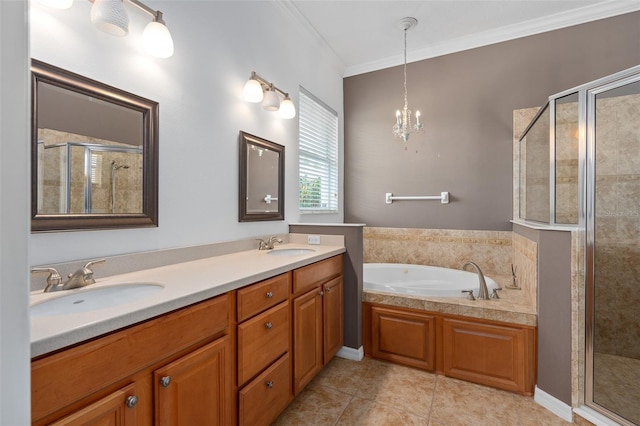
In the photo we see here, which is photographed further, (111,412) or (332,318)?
(332,318)

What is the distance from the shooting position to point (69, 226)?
1.20 metres

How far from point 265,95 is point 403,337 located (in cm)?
207

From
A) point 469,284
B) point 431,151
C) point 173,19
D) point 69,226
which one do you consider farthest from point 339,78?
point 69,226

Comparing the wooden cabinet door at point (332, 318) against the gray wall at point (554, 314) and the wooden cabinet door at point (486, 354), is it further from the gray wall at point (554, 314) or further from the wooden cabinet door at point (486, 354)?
the gray wall at point (554, 314)

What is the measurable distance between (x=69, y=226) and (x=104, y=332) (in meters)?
0.63

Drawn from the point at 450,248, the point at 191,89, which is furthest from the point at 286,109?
the point at 450,248

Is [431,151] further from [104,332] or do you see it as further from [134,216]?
[104,332]

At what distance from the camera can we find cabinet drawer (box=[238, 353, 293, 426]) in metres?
1.33

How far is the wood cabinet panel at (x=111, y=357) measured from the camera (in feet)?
2.29

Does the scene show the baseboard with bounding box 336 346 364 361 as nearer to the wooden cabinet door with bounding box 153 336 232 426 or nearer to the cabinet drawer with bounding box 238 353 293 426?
the cabinet drawer with bounding box 238 353 293 426

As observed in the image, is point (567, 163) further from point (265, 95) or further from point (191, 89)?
point (191, 89)

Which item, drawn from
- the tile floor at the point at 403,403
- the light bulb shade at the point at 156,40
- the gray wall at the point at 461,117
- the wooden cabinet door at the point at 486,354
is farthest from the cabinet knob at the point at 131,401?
the gray wall at the point at 461,117

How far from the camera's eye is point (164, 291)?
1.08 meters

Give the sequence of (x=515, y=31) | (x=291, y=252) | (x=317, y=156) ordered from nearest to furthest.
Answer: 1. (x=291, y=252)
2. (x=515, y=31)
3. (x=317, y=156)
